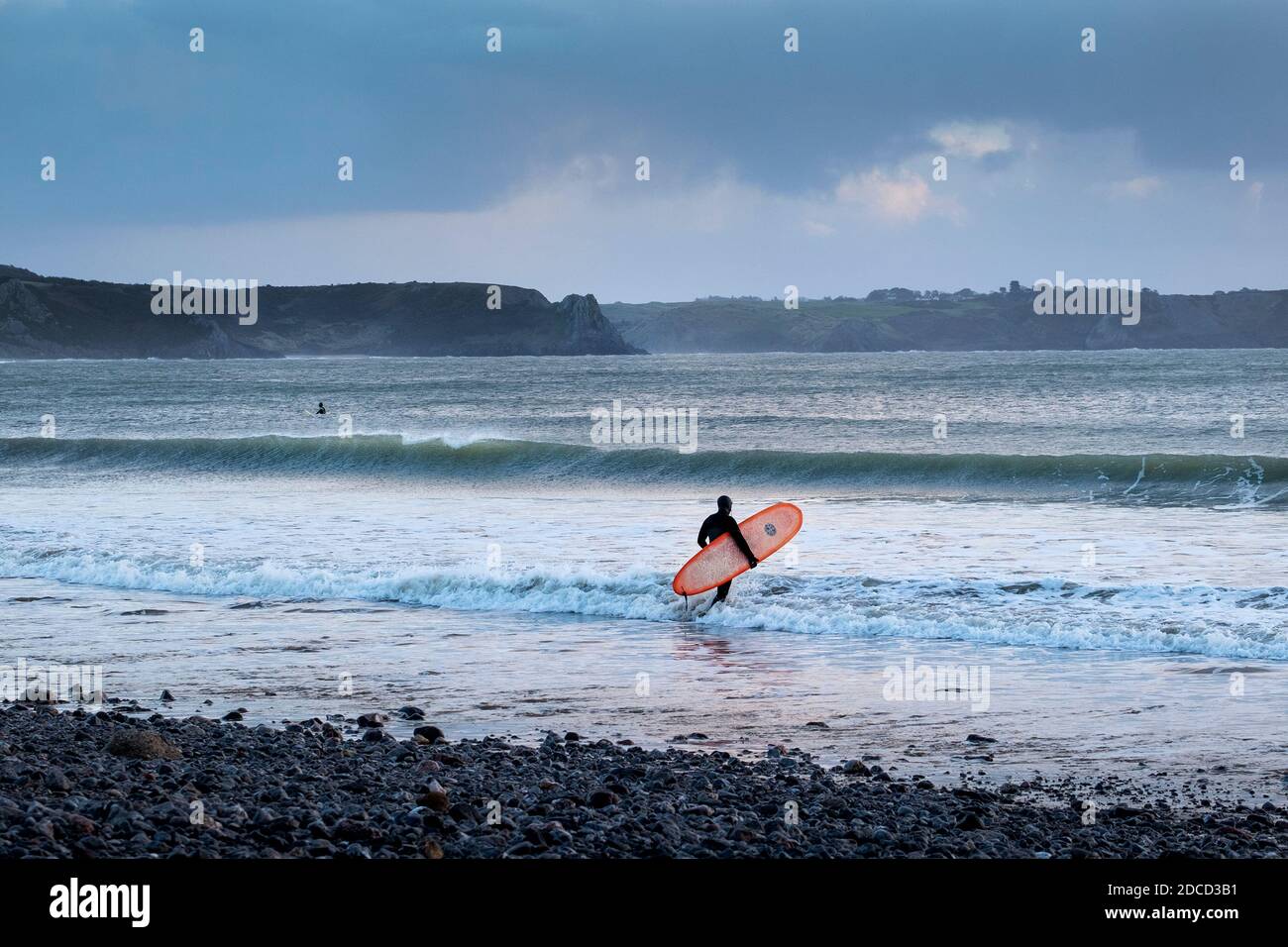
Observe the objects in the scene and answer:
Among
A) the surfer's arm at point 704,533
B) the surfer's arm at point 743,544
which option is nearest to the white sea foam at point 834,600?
the surfer's arm at point 743,544

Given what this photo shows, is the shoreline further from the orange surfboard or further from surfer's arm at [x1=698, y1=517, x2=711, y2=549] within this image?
surfer's arm at [x1=698, y1=517, x2=711, y2=549]

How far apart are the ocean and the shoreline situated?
65cm

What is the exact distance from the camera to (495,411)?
56.2 meters

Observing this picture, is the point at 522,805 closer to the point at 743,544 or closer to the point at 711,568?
the point at 711,568

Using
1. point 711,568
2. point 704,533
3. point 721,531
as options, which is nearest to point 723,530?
point 721,531

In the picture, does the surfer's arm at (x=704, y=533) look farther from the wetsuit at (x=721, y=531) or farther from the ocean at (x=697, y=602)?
the ocean at (x=697, y=602)

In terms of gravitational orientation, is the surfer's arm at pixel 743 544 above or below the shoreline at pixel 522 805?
above

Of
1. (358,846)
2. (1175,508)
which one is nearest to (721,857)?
(358,846)

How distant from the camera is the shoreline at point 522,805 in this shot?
5879 millimetres

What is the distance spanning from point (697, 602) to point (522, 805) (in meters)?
7.08

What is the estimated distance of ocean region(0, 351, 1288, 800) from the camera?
9.27 metres

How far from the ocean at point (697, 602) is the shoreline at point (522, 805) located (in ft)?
2.15

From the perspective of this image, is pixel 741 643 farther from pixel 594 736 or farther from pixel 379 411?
pixel 379 411

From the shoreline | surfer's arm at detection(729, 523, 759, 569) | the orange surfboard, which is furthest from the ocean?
the shoreline
